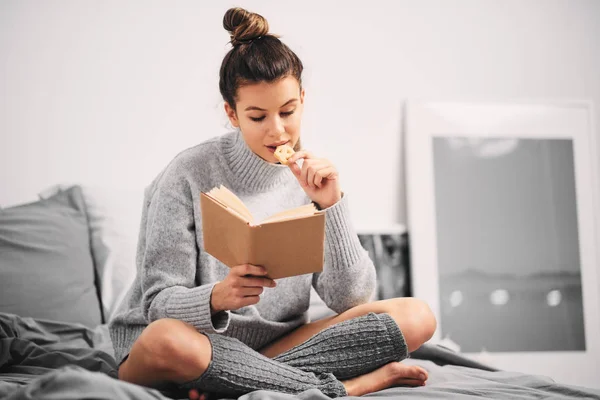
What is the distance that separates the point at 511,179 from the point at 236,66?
1671mm

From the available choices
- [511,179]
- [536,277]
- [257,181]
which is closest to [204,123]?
[257,181]

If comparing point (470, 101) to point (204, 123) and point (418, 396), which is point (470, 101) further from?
point (418, 396)

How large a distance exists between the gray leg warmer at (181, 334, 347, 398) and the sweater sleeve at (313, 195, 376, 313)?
298 mm

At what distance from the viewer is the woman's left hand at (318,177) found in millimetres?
1417

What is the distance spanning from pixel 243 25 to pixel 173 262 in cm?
55

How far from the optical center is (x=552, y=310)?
2736 mm

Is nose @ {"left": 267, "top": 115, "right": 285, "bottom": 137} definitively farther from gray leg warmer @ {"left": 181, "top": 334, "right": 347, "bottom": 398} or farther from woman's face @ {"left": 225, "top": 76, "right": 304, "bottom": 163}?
gray leg warmer @ {"left": 181, "top": 334, "right": 347, "bottom": 398}

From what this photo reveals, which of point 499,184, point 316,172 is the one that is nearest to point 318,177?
point 316,172

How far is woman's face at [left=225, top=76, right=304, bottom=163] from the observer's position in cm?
144

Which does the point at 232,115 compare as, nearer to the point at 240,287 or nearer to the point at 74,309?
the point at 240,287

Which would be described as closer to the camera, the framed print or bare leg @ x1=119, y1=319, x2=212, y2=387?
bare leg @ x1=119, y1=319, x2=212, y2=387

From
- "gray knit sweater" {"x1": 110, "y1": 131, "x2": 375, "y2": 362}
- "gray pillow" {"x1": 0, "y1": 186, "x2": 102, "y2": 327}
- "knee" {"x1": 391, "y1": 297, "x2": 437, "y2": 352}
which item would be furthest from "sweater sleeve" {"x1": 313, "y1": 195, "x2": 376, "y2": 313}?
"gray pillow" {"x1": 0, "y1": 186, "x2": 102, "y2": 327}

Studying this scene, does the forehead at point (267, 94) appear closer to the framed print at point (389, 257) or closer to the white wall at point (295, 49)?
the white wall at point (295, 49)

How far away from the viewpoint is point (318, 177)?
1.42m
